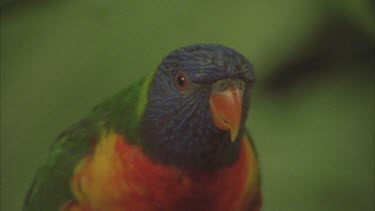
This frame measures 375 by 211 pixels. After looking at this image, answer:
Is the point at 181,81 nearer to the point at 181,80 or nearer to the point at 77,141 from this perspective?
the point at 181,80

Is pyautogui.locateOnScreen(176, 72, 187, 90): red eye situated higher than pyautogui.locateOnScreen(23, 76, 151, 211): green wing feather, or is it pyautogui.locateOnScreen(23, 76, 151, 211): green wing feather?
pyautogui.locateOnScreen(176, 72, 187, 90): red eye

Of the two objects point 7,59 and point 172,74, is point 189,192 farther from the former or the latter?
point 7,59

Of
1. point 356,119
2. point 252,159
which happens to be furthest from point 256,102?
point 356,119

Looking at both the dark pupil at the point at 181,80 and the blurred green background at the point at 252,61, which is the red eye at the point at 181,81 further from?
the blurred green background at the point at 252,61

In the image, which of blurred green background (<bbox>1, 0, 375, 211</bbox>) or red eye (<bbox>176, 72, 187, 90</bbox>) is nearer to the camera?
red eye (<bbox>176, 72, 187, 90</bbox>)

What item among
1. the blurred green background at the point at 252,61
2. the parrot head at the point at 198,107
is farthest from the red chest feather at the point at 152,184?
the blurred green background at the point at 252,61

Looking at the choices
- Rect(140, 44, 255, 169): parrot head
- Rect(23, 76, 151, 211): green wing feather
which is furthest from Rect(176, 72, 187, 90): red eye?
Rect(23, 76, 151, 211): green wing feather

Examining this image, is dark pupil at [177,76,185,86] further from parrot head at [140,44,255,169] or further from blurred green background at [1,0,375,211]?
blurred green background at [1,0,375,211]
